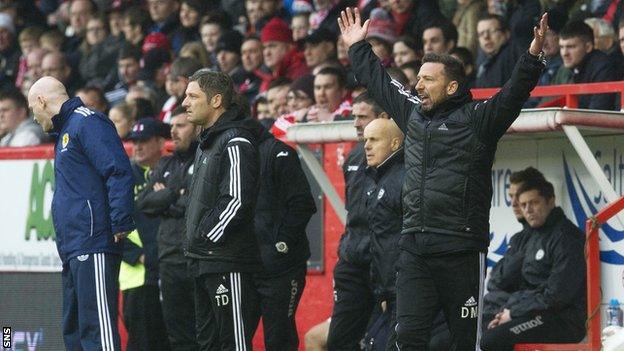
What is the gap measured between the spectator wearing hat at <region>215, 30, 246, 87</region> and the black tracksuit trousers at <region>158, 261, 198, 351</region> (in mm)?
4303

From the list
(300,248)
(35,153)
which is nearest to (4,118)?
(35,153)

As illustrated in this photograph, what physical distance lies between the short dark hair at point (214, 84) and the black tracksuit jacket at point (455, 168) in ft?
5.23

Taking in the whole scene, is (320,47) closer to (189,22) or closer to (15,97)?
(189,22)

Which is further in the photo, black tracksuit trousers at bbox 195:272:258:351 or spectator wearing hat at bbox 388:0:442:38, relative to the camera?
spectator wearing hat at bbox 388:0:442:38

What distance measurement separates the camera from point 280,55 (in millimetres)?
14891

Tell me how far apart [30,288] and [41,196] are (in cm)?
84

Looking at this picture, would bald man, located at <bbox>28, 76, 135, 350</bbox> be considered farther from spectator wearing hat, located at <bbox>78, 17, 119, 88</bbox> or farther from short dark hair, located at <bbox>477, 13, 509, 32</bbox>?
spectator wearing hat, located at <bbox>78, 17, 119, 88</bbox>

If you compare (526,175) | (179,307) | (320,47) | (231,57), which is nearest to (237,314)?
(179,307)

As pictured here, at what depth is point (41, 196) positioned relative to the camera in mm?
13391

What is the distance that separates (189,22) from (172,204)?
6.20 m

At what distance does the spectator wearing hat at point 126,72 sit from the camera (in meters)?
16.5

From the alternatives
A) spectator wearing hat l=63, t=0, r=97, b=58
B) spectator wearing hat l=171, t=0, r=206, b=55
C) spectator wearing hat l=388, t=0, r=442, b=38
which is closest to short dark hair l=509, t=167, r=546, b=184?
spectator wearing hat l=388, t=0, r=442, b=38

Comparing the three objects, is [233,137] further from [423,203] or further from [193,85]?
[423,203]

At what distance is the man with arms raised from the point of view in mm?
8258
